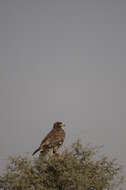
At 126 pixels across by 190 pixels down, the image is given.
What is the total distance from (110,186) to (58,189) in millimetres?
1766

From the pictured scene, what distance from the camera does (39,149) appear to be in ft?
44.9

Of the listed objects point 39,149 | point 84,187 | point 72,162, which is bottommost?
point 84,187

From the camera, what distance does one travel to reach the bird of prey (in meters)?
13.7

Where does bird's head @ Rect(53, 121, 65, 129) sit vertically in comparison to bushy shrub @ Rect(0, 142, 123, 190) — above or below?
above

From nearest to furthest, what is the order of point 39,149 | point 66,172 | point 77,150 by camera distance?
point 66,172 → point 77,150 → point 39,149

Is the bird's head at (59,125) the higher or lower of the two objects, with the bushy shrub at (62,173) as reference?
higher

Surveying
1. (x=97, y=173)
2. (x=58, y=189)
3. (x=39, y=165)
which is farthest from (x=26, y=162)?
(x=97, y=173)

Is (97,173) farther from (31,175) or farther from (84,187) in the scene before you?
(31,175)

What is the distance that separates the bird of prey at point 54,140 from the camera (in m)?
13.7

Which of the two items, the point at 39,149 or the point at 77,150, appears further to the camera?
the point at 39,149

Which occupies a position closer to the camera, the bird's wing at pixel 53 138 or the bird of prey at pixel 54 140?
the bird of prey at pixel 54 140

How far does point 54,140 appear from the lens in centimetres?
1394

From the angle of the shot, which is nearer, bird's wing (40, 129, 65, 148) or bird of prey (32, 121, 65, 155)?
bird of prey (32, 121, 65, 155)

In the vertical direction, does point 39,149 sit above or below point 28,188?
above
